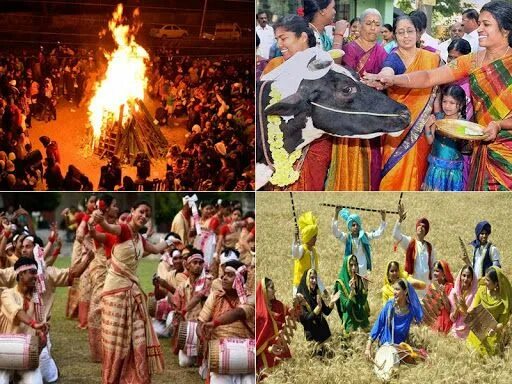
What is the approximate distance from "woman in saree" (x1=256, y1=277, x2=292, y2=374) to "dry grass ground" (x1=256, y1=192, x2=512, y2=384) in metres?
0.06

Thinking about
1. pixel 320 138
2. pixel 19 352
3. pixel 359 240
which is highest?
pixel 320 138

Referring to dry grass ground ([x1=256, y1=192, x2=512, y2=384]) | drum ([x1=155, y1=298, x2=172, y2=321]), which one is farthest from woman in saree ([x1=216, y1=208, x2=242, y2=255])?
drum ([x1=155, y1=298, x2=172, y2=321])

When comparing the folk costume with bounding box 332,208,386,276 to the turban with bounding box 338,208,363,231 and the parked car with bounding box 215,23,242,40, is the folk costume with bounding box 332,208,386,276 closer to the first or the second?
the turban with bounding box 338,208,363,231

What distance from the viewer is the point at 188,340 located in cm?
673

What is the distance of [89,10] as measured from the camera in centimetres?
670

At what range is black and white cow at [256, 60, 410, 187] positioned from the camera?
6.84 m

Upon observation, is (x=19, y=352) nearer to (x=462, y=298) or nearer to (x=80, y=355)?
(x=80, y=355)

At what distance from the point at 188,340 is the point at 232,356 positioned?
32 centimetres

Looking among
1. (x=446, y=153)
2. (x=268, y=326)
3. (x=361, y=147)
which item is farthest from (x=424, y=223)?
(x=268, y=326)

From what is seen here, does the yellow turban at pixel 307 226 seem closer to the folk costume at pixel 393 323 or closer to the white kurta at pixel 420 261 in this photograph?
the white kurta at pixel 420 261

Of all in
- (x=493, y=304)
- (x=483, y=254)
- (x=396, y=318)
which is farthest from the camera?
(x=483, y=254)

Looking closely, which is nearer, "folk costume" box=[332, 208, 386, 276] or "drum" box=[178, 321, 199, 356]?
"drum" box=[178, 321, 199, 356]

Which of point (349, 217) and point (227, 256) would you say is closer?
point (227, 256)

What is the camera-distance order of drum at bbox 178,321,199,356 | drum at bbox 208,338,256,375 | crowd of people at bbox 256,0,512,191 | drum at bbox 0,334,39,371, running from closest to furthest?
drum at bbox 0,334,39,371 → drum at bbox 208,338,256,375 → drum at bbox 178,321,199,356 → crowd of people at bbox 256,0,512,191
